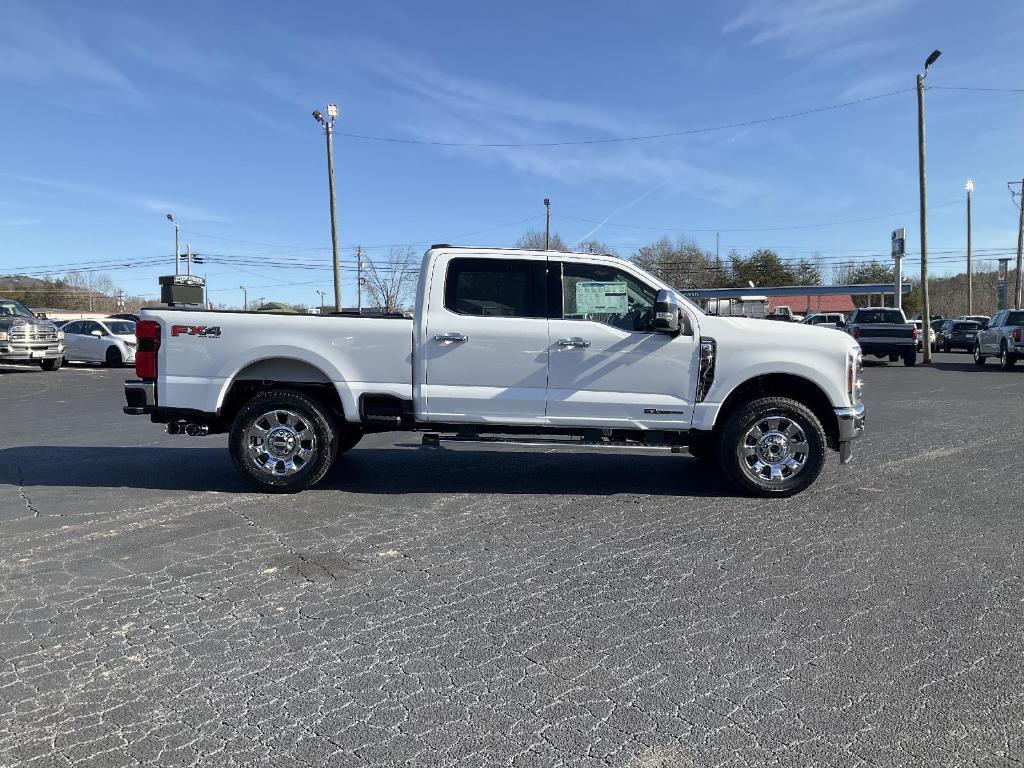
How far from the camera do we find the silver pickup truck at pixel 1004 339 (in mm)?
22188

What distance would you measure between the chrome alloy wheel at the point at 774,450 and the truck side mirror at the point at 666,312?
1140mm

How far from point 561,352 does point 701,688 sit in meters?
3.70

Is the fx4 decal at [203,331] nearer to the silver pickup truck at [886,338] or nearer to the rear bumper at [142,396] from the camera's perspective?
the rear bumper at [142,396]

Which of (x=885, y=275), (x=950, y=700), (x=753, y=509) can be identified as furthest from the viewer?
(x=885, y=275)

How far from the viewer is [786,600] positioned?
424cm

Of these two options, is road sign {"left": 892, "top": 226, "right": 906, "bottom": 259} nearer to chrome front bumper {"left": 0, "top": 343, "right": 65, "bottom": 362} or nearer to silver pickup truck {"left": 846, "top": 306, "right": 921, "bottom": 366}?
silver pickup truck {"left": 846, "top": 306, "right": 921, "bottom": 366}

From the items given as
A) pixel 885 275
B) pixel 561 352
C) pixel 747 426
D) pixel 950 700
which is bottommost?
pixel 950 700

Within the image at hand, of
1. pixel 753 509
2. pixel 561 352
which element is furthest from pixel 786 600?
pixel 561 352

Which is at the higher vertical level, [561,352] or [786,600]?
[561,352]

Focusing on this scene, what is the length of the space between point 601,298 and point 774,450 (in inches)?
78.2

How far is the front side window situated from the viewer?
262 inches

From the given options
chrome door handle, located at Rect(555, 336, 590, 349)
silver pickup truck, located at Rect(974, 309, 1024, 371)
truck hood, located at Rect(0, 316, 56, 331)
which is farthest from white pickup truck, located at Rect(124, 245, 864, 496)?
silver pickup truck, located at Rect(974, 309, 1024, 371)

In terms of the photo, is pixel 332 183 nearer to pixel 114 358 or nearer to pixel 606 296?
pixel 114 358

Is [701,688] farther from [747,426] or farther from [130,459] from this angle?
[130,459]
